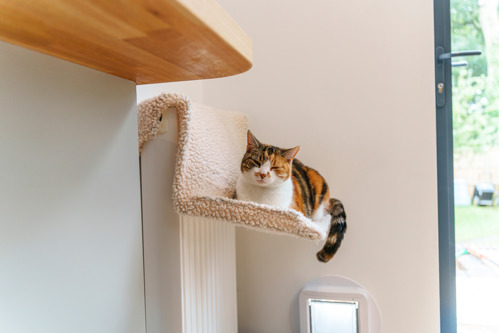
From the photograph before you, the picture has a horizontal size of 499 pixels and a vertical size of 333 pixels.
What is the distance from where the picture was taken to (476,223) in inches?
41.3

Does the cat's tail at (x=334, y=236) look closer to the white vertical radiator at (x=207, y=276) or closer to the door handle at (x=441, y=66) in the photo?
the white vertical radiator at (x=207, y=276)

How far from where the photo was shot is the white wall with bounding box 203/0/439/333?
3.34ft

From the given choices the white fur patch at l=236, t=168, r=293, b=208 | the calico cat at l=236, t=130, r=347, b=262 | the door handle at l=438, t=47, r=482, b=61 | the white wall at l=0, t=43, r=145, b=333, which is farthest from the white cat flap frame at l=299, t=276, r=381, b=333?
the door handle at l=438, t=47, r=482, b=61

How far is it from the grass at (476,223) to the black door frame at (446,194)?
0.10ft

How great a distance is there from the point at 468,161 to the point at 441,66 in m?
0.31

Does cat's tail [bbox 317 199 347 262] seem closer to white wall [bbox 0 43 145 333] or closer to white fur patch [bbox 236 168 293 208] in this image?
white fur patch [bbox 236 168 293 208]

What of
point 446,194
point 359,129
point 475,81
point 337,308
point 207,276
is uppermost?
point 475,81

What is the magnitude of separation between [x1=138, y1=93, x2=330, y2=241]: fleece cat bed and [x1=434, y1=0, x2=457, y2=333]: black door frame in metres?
0.58

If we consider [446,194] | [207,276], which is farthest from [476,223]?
[207,276]

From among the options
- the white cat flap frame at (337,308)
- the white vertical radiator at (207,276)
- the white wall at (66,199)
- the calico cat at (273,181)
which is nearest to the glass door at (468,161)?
the white cat flap frame at (337,308)

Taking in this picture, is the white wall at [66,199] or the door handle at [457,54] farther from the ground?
the door handle at [457,54]

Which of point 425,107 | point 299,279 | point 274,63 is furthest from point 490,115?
point 299,279

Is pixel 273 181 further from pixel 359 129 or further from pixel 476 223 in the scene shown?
pixel 476 223

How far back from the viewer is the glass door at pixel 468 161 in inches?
40.5
